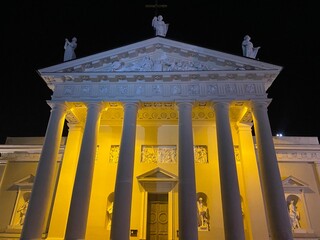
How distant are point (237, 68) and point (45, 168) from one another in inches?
360

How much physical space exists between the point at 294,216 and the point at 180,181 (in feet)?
23.9

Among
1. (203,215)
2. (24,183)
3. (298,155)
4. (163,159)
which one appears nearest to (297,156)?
(298,155)

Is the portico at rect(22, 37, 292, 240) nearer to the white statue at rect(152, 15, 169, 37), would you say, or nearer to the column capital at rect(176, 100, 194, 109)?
the column capital at rect(176, 100, 194, 109)

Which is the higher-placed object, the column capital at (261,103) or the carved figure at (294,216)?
the column capital at (261,103)

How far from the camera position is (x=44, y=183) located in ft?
34.9

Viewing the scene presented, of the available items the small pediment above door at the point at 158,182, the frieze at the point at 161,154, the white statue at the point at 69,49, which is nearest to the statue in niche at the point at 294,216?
the frieze at the point at 161,154

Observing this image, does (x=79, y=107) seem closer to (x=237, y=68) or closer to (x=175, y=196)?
(x=175, y=196)

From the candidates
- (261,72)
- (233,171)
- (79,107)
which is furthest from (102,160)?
(261,72)

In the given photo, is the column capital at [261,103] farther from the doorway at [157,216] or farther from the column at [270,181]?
the doorway at [157,216]

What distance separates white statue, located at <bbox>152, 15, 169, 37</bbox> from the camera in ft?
45.9

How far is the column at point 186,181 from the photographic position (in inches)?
374

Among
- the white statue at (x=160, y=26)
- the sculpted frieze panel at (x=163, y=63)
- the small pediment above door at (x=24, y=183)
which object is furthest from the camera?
the small pediment above door at (x=24, y=183)

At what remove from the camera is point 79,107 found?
44.0ft

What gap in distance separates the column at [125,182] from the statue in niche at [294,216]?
8640 millimetres
